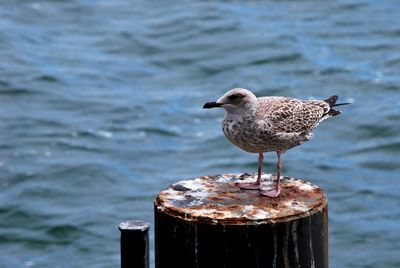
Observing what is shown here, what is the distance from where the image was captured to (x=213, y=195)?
5469 millimetres

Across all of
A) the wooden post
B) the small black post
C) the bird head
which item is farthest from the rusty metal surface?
the bird head

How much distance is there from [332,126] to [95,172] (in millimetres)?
3711

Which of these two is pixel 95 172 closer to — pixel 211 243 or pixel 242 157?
pixel 242 157

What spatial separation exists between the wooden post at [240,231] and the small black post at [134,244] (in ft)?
0.37

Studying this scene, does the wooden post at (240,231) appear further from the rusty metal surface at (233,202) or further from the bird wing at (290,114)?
the bird wing at (290,114)

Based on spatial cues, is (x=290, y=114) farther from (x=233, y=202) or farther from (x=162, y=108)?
(x=162, y=108)

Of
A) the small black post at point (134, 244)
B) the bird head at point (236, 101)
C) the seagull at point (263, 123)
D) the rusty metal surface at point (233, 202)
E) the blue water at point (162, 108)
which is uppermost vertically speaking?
the bird head at point (236, 101)

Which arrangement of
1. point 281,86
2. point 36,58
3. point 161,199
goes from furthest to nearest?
point 36,58 < point 281,86 < point 161,199

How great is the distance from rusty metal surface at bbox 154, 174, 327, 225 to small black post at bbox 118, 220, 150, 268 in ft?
0.59

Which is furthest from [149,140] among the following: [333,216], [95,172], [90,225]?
[333,216]

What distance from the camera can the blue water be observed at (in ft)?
39.3

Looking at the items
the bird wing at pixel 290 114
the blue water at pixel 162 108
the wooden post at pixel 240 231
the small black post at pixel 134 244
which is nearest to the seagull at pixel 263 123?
the bird wing at pixel 290 114

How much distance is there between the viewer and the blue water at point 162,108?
39.3 ft

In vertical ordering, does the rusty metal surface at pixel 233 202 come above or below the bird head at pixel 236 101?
below
